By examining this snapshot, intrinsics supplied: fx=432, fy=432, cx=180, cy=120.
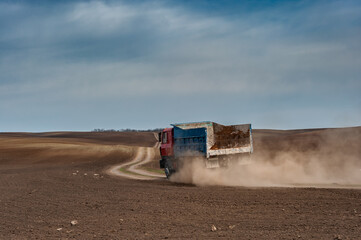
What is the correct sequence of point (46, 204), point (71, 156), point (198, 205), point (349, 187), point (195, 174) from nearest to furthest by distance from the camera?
point (198, 205)
point (46, 204)
point (349, 187)
point (195, 174)
point (71, 156)

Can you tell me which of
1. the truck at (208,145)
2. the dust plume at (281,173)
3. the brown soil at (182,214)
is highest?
the truck at (208,145)

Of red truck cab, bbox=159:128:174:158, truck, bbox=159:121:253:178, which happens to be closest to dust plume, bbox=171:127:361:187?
truck, bbox=159:121:253:178

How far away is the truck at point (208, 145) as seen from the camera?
21.8 metres

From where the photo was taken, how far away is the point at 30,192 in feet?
63.3

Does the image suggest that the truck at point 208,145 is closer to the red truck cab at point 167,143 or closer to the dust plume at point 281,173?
the red truck cab at point 167,143

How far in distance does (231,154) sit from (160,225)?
1209 centimetres

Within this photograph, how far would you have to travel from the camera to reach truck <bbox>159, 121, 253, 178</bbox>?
21797 millimetres

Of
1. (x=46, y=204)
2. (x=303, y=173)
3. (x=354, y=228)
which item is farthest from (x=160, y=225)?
(x=303, y=173)

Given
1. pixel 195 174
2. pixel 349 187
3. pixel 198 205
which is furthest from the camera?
pixel 195 174

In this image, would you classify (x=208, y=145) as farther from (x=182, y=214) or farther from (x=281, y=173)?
(x=182, y=214)

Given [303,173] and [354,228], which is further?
[303,173]

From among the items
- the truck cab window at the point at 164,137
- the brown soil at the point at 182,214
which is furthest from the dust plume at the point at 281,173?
the brown soil at the point at 182,214

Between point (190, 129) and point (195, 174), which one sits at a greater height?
point (190, 129)

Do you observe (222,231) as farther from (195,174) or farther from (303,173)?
(303,173)
